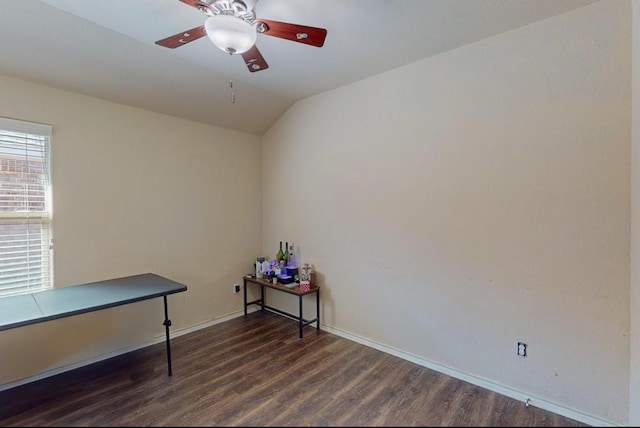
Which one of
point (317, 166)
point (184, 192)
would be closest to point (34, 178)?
point (184, 192)

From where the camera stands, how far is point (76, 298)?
229 centimetres

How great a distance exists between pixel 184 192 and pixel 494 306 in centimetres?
324

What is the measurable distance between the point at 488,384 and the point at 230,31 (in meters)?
2.97

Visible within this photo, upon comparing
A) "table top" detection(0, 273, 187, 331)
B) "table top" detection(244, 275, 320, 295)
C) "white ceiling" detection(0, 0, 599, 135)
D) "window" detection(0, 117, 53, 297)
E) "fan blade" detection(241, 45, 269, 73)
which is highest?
"white ceiling" detection(0, 0, 599, 135)

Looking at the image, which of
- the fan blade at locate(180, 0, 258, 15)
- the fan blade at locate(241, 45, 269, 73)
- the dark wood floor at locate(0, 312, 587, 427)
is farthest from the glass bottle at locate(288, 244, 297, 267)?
the fan blade at locate(180, 0, 258, 15)

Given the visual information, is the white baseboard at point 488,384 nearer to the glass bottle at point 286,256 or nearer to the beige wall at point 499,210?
the beige wall at point 499,210

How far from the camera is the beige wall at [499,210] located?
1935 millimetres

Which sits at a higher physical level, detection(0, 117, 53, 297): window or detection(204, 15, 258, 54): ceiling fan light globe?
detection(204, 15, 258, 54): ceiling fan light globe

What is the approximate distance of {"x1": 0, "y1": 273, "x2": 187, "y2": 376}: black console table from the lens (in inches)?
75.7

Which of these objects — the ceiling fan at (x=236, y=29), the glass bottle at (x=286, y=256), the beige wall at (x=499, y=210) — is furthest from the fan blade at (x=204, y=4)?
the glass bottle at (x=286, y=256)

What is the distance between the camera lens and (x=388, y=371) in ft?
8.63

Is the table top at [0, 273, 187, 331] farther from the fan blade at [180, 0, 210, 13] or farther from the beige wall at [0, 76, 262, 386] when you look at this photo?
the fan blade at [180, 0, 210, 13]

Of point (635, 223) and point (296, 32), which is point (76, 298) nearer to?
point (296, 32)

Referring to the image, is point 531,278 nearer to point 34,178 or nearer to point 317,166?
point 317,166
